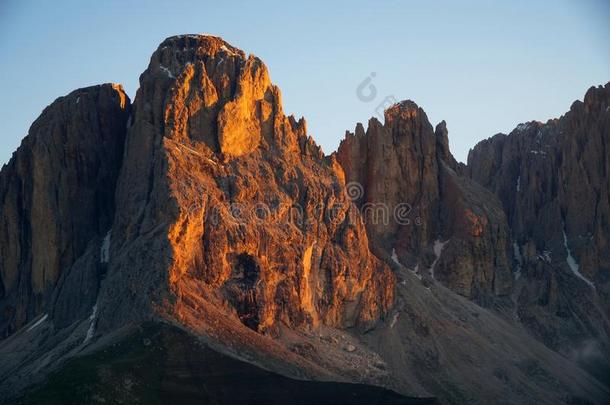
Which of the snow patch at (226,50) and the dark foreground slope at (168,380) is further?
the snow patch at (226,50)

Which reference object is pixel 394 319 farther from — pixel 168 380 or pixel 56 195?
pixel 168 380

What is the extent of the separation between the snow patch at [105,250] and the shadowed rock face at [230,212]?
3.52 meters

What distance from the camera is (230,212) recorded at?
155125 millimetres

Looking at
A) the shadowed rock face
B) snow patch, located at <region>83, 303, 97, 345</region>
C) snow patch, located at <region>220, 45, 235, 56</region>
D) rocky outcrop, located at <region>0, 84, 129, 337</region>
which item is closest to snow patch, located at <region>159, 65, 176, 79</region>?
the shadowed rock face

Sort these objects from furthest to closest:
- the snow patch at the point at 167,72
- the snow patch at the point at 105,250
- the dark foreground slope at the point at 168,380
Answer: the snow patch at the point at 167,72, the snow patch at the point at 105,250, the dark foreground slope at the point at 168,380

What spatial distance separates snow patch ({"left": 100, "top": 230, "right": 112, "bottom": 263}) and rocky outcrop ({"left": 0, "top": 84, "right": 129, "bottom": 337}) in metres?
0.91

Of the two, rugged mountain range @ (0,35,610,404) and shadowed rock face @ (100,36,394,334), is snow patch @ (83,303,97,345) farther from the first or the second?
shadowed rock face @ (100,36,394,334)

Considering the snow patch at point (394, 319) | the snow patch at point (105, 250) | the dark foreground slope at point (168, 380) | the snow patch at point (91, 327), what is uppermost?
the snow patch at point (105, 250)

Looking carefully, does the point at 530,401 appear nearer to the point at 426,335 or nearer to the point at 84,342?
the point at 426,335

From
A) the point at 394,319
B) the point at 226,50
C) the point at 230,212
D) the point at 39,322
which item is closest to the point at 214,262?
the point at 230,212

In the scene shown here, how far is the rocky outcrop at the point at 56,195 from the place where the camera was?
6619 inches

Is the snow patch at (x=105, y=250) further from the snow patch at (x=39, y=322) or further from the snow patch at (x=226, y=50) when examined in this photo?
the snow patch at (x=226, y=50)

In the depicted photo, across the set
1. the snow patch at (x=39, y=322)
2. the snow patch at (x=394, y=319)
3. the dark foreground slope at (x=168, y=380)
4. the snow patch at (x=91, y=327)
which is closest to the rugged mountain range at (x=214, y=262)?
the snow patch at (x=394, y=319)

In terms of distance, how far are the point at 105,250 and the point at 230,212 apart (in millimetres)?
19381
